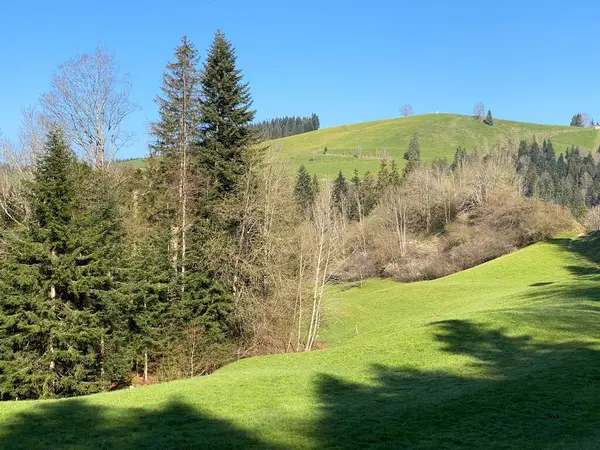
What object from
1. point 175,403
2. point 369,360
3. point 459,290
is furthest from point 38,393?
point 459,290

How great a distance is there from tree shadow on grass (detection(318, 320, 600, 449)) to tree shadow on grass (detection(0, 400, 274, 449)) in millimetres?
2338

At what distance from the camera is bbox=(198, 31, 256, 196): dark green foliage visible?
108 feet

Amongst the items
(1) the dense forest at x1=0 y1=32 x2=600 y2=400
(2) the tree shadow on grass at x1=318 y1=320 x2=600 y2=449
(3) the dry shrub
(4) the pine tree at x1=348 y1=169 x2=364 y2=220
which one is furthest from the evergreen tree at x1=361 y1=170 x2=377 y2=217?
(2) the tree shadow on grass at x1=318 y1=320 x2=600 y2=449

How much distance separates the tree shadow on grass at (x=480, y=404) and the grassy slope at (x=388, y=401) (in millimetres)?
31

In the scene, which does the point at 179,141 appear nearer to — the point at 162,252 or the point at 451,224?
the point at 162,252

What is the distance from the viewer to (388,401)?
43.3 ft

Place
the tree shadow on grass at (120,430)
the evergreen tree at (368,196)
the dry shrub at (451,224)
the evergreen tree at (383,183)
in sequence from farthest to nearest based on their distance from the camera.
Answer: the evergreen tree at (383,183) → the evergreen tree at (368,196) → the dry shrub at (451,224) → the tree shadow on grass at (120,430)

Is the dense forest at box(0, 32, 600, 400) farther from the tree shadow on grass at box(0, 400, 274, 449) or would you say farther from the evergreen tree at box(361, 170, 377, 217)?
the evergreen tree at box(361, 170, 377, 217)

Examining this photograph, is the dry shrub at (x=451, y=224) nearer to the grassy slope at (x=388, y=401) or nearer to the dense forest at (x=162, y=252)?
the dense forest at (x=162, y=252)

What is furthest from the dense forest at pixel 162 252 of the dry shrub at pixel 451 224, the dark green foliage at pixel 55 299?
the dry shrub at pixel 451 224

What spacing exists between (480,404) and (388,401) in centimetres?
231

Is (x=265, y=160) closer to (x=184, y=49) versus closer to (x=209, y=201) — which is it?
(x=209, y=201)

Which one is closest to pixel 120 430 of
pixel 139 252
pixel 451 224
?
pixel 139 252

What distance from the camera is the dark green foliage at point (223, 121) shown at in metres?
33.0
